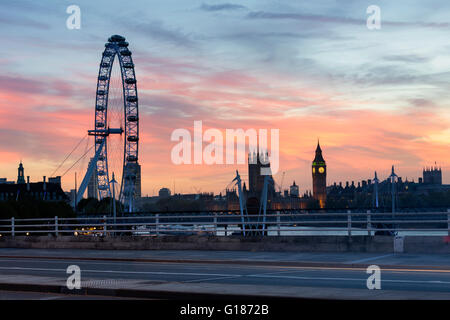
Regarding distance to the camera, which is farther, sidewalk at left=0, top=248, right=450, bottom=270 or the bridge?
sidewalk at left=0, top=248, right=450, bottom=270

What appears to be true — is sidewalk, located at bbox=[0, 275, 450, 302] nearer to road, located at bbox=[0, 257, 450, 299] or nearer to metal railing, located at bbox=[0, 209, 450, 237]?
road, located at bbox=[0, 257, 450, 299]

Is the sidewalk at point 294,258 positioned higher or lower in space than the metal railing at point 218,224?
lower

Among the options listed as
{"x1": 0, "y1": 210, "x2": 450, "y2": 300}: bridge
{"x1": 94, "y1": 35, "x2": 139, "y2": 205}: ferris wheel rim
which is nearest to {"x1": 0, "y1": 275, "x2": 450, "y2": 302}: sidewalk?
{"x1": 0, "y1": 210, "x2": 450, "y2": 300}: bridge

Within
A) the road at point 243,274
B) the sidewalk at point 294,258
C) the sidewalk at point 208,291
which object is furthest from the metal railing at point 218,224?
the sidewalk at point 208,291

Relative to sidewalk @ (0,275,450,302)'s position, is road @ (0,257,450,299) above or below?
below

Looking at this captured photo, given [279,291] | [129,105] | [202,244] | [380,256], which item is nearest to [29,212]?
[129,105]

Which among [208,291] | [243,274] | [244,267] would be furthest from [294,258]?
[208,291]

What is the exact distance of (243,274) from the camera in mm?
21031

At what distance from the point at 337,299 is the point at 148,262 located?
14.6 metres

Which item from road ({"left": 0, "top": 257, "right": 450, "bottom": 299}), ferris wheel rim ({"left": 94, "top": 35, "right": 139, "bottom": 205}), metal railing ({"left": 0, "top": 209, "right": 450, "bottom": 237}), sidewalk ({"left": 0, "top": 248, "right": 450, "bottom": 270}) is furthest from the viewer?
ferris wheel rim ({"left": 94, "top": 35, "right": 139, "bottom": 205})

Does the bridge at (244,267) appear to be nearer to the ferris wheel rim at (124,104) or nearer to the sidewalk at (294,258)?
the sidewalk at (294,258)

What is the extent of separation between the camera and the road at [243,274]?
56.7 feet

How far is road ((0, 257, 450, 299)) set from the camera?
17.3 m
